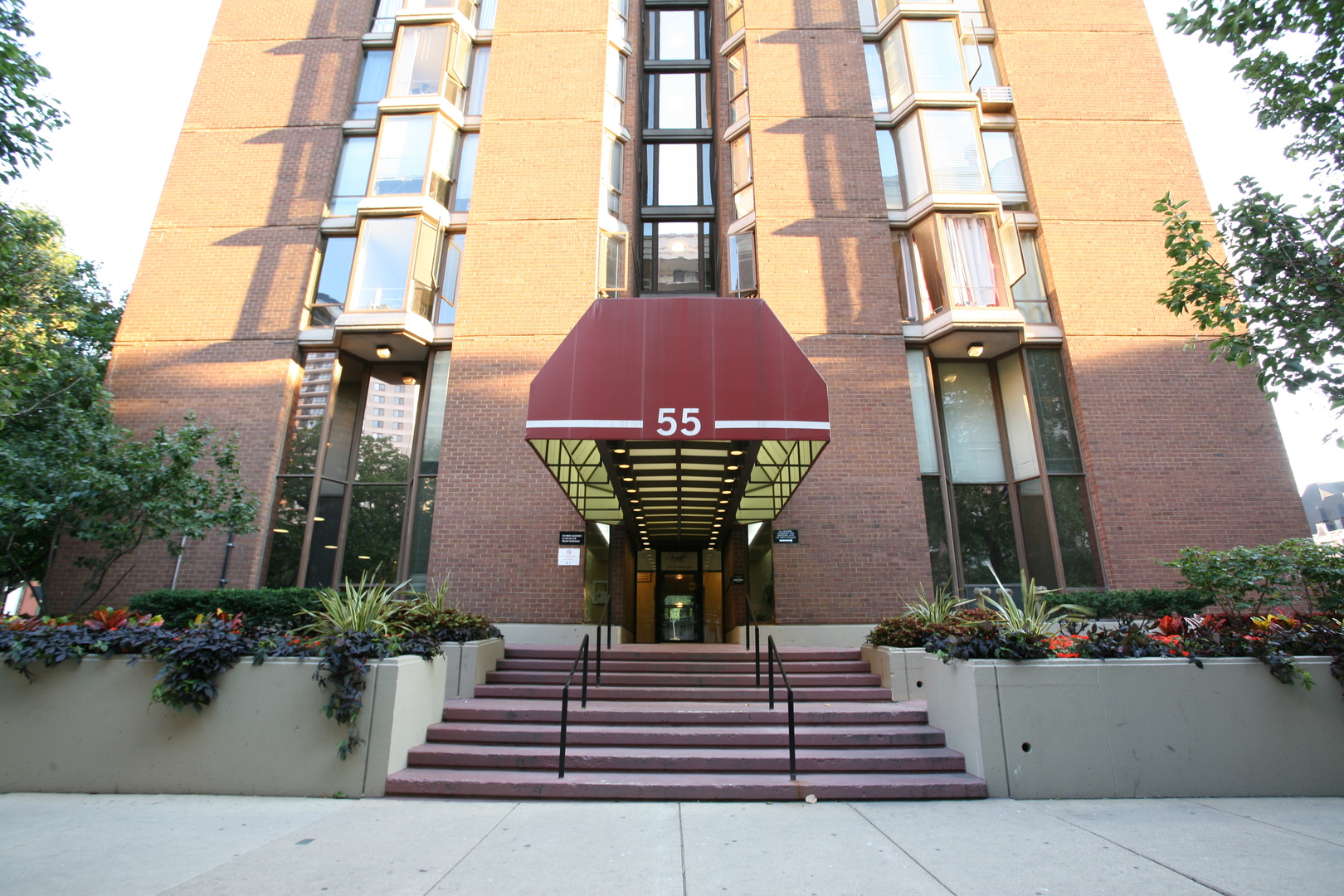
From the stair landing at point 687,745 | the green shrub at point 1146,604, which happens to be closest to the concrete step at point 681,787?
the stair landing at point 687,745

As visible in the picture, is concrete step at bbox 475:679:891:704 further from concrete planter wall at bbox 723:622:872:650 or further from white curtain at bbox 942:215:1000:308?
white curtain at bbox 942:215:1000:308

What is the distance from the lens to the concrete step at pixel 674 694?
8609 millimetres

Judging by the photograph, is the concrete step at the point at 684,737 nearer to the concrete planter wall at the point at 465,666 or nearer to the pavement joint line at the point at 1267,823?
the concrete planter wall at the point at 465,666

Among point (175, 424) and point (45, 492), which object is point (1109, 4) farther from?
point (45, 492)

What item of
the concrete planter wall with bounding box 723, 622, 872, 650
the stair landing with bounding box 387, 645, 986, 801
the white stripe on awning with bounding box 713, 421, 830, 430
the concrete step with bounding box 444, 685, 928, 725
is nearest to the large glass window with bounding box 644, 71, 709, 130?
the white stripe on awning with bounding box 713, 421, 830, 430

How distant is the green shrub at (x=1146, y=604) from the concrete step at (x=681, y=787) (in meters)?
6.43

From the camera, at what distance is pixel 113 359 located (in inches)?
546

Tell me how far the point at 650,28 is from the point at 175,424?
706 inches

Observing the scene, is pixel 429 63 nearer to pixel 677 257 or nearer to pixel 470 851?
pixel 677 257

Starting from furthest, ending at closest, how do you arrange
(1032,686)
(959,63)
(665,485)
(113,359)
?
(959,63) → (113,359) → (665,485) → (1032,686)

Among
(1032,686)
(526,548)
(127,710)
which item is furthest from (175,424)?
(1032,686)

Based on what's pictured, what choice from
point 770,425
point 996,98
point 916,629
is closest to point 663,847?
point 770,425

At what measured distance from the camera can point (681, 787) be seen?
6035 millimetres

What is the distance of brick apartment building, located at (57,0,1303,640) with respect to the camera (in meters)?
12.8
